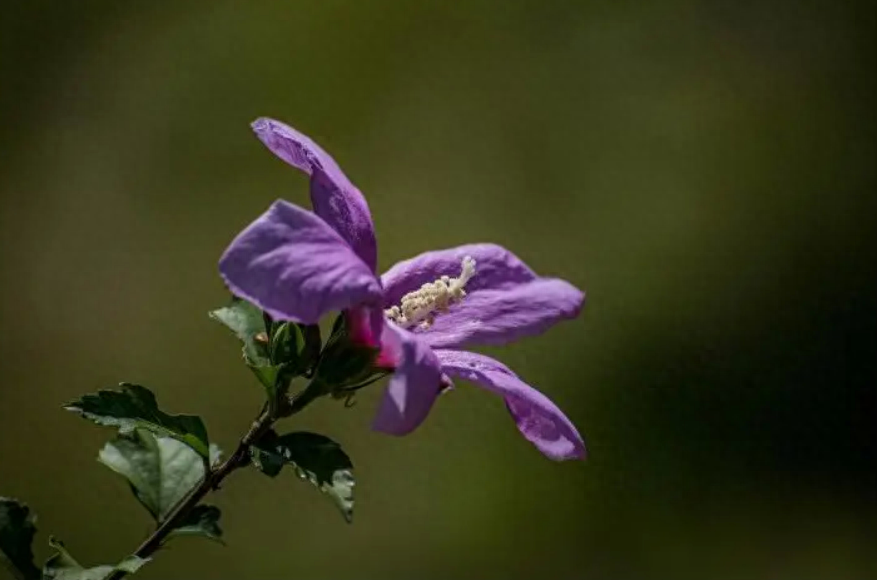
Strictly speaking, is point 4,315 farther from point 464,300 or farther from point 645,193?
point 464,300

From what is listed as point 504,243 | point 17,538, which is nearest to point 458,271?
point 17,538

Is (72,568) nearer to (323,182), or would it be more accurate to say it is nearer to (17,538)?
(17,538)

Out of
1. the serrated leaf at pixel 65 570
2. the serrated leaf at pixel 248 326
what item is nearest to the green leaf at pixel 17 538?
the serrated leaf at pixel 65 570

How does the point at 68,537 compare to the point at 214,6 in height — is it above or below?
below

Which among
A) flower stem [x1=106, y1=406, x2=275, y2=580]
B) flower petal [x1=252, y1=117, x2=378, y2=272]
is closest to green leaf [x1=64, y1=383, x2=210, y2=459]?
flower stem [x1=106, y1=406, x2=275, y2=580]

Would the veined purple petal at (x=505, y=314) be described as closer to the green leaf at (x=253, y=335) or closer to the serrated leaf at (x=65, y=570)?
the green leaf at (x=253, y=335)

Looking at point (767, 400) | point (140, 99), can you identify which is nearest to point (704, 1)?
point (767, 400)

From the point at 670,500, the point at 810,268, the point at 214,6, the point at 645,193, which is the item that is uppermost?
the point at 214,6
